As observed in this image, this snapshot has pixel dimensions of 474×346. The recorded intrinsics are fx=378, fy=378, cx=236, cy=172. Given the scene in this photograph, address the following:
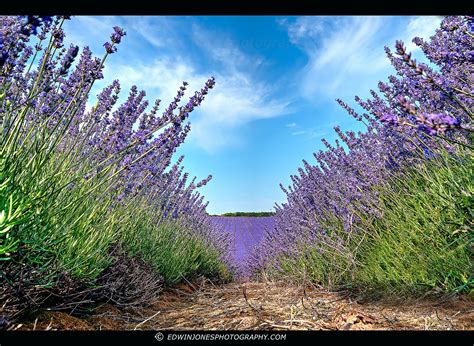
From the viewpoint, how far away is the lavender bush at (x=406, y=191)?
6.67 ft

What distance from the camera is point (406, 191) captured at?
277 cm

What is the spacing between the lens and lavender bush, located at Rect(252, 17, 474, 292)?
80.0 inches

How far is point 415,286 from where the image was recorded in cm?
225

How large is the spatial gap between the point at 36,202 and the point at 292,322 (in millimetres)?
1246

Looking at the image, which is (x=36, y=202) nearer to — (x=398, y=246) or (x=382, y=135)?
(x=398, y=246)

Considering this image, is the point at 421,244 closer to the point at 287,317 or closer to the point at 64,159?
the point at 287,317
